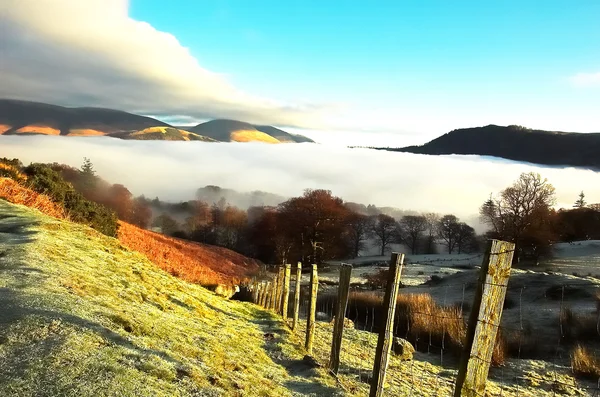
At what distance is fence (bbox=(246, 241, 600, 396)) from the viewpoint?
399 centimetres

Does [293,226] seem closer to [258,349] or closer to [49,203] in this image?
[49,203]

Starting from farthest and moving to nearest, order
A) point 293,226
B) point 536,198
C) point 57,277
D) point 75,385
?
point 293,226 < point 536,198 < point 57,277 < point 75,385

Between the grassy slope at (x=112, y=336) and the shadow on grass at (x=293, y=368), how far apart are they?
1.2 inches

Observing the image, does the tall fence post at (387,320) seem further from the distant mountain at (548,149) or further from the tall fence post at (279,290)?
the distant mountain at (548,149)

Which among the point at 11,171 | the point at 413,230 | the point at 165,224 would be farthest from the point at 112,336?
the point at 413,230

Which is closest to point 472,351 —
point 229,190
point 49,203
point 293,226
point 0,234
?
point 0,234

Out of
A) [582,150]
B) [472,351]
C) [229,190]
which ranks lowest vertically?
[229,190]

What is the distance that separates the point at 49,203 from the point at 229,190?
143 m

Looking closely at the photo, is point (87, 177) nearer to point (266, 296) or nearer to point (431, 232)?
point (266, 296)

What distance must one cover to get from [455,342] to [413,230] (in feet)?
322

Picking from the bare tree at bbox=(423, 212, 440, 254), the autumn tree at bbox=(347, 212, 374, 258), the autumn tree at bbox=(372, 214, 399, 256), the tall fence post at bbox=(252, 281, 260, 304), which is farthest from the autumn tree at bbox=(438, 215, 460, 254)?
the tall fence post at bbox=(252, 281, 260, 304)

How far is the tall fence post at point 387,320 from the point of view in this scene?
17.7 ft

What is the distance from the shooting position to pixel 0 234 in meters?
10.5

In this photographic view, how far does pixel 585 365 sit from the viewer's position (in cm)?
1073
